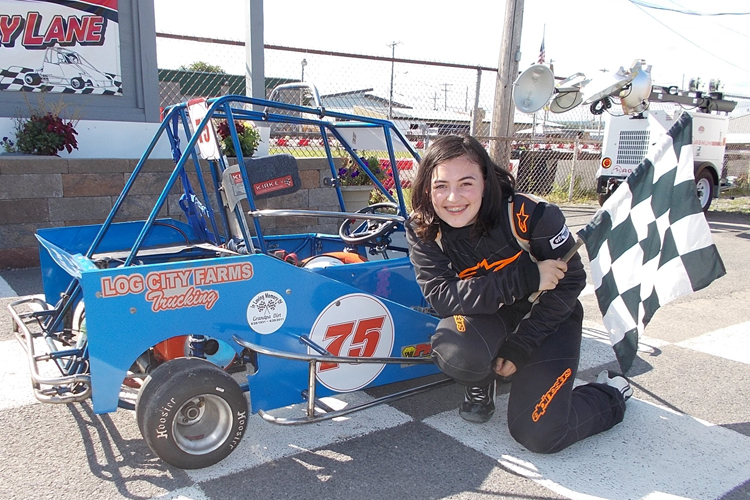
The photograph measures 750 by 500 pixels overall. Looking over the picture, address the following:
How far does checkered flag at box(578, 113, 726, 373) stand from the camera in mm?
2807

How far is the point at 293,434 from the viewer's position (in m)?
2.67

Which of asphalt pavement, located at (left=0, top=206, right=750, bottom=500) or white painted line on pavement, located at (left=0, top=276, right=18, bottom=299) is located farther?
white painted line on pavement, located at (left=0, top=276, right=18, bottom=299)

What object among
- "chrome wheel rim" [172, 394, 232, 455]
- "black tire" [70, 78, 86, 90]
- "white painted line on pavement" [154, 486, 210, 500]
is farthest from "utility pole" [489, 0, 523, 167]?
"white painted line on pavement" [154, 486, 210, 500]

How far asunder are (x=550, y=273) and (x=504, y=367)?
470 millimetres

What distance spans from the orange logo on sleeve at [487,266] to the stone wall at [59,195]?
3.73 meters

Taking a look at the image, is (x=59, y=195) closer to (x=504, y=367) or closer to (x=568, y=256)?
(x=504, y=367)

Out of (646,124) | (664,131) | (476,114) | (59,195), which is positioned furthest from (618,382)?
(646,124)

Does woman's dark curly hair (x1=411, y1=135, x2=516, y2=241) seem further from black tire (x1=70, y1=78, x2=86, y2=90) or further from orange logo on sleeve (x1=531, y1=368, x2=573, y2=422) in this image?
black tire (x1=70, y1=78, x2=86, y2=90)

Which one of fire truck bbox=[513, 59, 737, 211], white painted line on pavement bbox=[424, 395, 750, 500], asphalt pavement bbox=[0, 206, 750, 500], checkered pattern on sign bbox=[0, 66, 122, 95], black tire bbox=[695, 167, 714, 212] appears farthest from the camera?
black tire bbox=[695, 167, 714, 212]

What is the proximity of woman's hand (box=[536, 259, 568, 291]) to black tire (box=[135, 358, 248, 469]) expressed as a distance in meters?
1.31

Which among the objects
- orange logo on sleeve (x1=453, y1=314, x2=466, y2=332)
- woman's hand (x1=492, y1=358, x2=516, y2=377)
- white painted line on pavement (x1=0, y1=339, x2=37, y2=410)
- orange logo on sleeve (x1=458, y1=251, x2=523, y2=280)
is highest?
orange logo on sleeve (x1=458, y1=251, x2=523, y2=280)

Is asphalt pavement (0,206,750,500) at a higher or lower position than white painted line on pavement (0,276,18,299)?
lower

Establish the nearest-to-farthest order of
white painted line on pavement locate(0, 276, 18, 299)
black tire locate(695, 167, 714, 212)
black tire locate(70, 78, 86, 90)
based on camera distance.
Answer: white painted line on pavement locate(0, 276, 18, 299), black tire locate(70, 78, 86, 90), black tire locate(695, 167, 714, 212)

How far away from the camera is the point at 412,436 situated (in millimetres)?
2693
